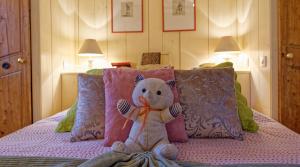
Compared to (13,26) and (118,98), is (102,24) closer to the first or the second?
(13,26)

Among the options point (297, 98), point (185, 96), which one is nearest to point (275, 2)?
point (297, 98)

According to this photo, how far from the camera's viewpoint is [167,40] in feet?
9.34

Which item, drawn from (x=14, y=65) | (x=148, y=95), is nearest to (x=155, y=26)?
(x=14, y=65)

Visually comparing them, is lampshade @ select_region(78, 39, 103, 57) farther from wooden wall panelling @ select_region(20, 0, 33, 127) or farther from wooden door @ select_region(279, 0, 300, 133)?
wooden door @ select_region(279, 0, 300, 133)

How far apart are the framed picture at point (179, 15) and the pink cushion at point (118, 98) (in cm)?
160

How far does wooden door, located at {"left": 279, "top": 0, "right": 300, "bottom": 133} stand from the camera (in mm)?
2053

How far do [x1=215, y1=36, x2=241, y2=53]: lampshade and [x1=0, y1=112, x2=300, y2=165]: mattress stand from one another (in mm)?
1303

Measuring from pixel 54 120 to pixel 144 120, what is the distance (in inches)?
37.9

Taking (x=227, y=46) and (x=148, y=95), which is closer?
(x=148, y=95)

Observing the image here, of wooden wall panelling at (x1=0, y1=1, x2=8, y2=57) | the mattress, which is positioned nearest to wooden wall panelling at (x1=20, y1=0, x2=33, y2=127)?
wooden wall panelling at (x1=0, y1=1, x2=8, y2=57)

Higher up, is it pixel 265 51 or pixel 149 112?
pixel 265 51

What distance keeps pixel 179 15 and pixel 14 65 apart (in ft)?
5.67

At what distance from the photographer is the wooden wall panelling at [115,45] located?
290cm

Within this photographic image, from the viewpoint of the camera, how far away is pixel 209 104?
4.23 ft
